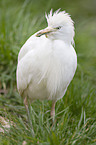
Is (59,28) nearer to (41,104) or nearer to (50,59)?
(50,59)

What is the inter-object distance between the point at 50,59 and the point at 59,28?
1.03ft

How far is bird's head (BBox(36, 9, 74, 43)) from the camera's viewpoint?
102 inches

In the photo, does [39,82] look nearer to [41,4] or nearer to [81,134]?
[81,134]

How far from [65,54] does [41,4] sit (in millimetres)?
4954

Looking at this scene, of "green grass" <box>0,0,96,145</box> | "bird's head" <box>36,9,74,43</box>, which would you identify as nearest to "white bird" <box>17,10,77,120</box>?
"bird's head" <box>36,9,74,43</box>

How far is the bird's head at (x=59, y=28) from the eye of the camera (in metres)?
2.58

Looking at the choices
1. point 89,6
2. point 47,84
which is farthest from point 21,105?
point 89,6

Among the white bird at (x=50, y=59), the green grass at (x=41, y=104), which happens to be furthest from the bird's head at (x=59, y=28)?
the green grass at (x=41, y=104)

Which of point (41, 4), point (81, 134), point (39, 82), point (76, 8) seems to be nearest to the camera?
point (81, 134)

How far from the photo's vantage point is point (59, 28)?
2604mm

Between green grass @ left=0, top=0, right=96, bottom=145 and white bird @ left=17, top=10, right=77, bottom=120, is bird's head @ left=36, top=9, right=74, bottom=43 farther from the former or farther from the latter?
green grass @ left=0, top=0, right=96, bottom=145

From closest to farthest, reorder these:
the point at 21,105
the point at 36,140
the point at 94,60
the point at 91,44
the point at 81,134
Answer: the point at 36,140 → the point at 81,134 → the point at 21,105 → the point at 94,60 → the point at 91,44

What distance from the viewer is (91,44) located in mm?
6289

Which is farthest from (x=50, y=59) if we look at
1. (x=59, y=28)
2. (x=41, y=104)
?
(x=41, y=104)
